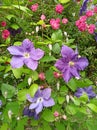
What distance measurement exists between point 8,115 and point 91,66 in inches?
18.3

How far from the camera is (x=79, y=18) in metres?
1.81

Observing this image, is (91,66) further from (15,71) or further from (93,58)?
(15,71)

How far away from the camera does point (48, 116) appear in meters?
1.47

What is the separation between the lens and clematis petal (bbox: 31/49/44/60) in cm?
144

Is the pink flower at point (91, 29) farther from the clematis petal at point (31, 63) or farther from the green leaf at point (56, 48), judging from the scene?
the clematis petal at point (31, 63)

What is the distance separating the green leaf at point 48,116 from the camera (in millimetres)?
1462

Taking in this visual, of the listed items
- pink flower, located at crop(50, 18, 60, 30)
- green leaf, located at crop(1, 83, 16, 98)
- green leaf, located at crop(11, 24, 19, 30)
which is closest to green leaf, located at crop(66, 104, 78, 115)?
green leaf, located at crop(1, 83, 16, 98)

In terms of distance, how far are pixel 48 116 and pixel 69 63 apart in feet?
0.69

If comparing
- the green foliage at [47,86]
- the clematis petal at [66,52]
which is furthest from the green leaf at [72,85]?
the clematis petal at [66,52]

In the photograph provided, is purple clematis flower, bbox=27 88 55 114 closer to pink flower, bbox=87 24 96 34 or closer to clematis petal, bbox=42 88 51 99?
clematis petal, bbox=42 88 51 99

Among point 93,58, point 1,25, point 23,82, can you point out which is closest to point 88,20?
point 93,58

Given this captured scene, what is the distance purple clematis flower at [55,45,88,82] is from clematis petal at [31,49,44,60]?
65 mm

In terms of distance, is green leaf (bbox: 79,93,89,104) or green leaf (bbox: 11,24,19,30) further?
green leaf (bbox: 11,24,19,30)

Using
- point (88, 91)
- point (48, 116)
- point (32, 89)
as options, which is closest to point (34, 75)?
point (32, 89)
